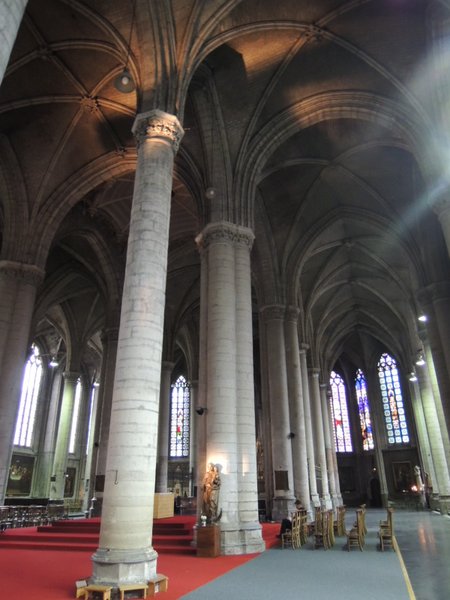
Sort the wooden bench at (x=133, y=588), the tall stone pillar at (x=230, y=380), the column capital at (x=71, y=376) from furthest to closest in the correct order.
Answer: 1. the column capital at (x=71, y=376)
2. the tall stone pillar at (x=230, y=380)
3. the wooden bench at (x=133, y=588)

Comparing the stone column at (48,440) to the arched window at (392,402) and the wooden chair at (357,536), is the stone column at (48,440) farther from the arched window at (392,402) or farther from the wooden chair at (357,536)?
the arched window at (392,402)

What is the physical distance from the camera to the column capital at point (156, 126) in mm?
9828

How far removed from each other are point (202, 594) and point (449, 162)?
12.6 m

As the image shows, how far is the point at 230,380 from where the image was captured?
38.9 feet

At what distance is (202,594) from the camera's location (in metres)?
6.42

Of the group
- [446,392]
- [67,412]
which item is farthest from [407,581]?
[67,412]

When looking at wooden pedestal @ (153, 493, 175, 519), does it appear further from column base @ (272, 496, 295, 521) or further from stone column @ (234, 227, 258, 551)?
stone column @ (234, 227, 258, 551)

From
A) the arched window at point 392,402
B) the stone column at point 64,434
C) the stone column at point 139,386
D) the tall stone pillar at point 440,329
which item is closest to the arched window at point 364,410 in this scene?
the arched window at point 392,402

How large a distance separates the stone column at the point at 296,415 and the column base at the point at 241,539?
23.7 ft

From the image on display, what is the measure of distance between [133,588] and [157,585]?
0.46 metres

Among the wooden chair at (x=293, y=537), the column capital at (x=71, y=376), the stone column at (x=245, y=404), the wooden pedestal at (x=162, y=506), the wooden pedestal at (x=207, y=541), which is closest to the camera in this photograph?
the wooden pedestal at (x=207, y=541)

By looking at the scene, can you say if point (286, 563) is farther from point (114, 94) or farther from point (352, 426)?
point (352, 426)

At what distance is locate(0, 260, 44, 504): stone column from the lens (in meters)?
14.2

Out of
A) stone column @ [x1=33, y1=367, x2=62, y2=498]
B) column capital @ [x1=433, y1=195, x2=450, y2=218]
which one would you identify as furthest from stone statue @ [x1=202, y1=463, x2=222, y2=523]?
stone column @ [x1=33, y1=367, x2=62, y2=498]
